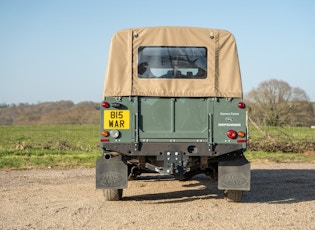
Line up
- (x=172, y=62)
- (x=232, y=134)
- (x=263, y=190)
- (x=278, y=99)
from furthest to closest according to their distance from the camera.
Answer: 1. (x=278, y=99)
2. (x=263, y=190)
3. (x=172, y=62)
4. (x=232, y=134)

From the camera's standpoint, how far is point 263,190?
1005 centimetres

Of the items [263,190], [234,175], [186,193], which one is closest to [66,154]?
[186,193]

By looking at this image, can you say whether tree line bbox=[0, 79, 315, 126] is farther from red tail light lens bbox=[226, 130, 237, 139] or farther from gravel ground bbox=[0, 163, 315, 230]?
red tail light lens bbox=[226, 130, 237, 139]

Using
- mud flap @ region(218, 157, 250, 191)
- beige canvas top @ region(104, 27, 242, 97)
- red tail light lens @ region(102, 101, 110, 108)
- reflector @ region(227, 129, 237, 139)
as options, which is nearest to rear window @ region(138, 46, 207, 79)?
beige canvas top @ region(104, 27, 242, 97)

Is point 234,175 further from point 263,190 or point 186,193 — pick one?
point 263,190

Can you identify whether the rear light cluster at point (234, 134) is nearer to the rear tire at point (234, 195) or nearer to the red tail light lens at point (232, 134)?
the red tail light lens at point (232, 134)

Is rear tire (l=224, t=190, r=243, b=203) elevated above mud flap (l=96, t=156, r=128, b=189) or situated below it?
below

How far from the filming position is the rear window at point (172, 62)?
321 inches

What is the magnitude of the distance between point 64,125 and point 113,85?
2312 cm

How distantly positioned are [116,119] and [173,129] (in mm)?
983

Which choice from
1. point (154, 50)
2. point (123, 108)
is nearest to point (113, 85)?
point (123, 108)

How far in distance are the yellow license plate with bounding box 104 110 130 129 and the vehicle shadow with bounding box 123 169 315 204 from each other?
1684 mm

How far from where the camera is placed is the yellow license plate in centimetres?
781

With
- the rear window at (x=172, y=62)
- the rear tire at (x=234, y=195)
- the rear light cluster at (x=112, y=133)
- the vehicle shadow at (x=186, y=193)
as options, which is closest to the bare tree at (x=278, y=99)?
the vehicle shadow at (x=186, y=193)
